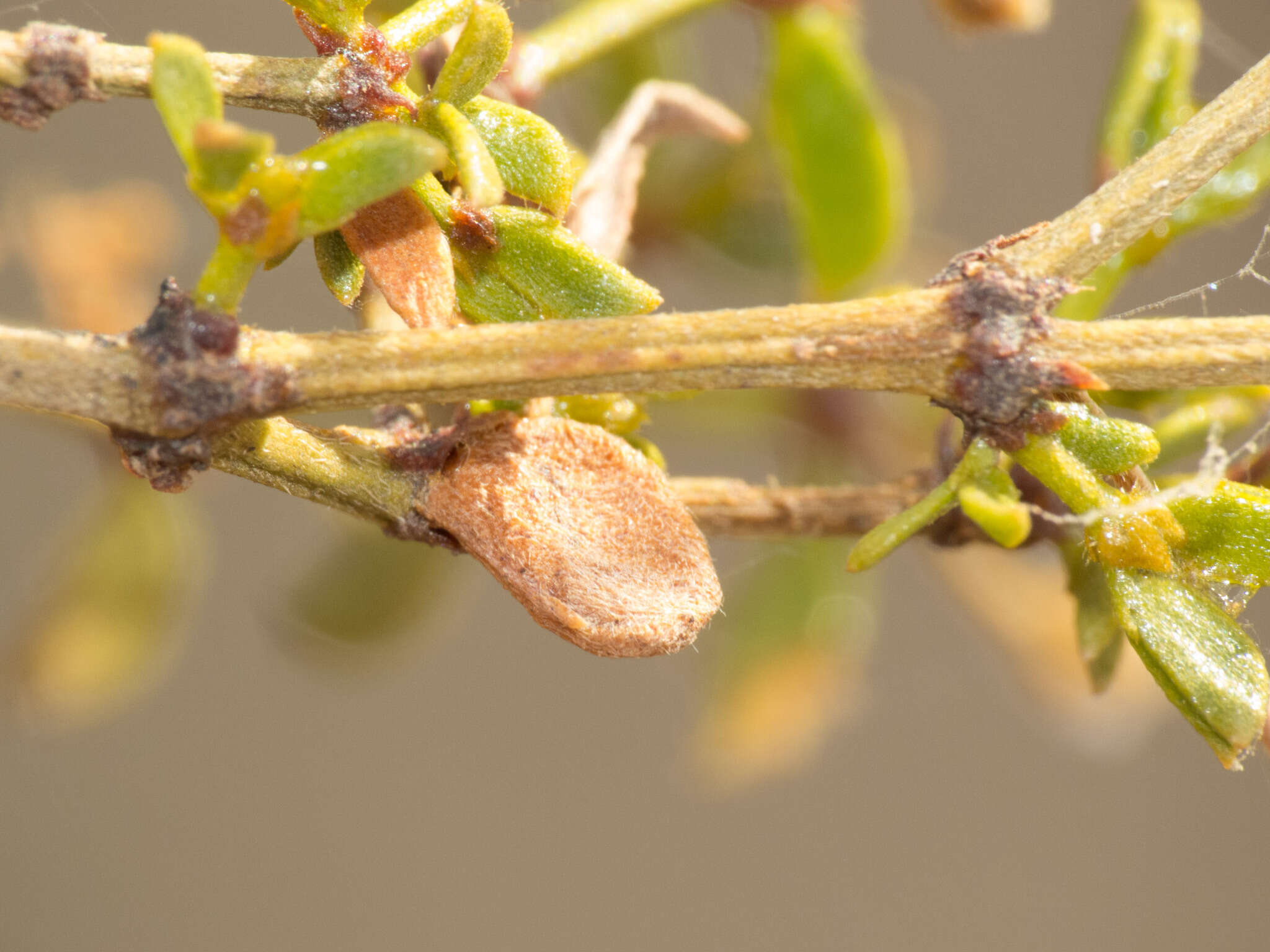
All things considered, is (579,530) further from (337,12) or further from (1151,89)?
(1151,89)

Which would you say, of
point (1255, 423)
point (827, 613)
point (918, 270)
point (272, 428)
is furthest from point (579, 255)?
point (918, 270)

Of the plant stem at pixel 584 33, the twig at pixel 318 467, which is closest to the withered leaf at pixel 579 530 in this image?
the twig at pixel 318 467

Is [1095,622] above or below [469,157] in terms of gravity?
below

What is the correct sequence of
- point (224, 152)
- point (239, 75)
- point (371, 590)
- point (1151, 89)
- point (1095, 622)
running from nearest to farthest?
point (224, 152) → point (239, 75) → point (1095, 622) → point (1151, 89) → point (371, 590)

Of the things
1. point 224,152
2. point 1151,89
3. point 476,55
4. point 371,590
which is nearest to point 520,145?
point 476,55

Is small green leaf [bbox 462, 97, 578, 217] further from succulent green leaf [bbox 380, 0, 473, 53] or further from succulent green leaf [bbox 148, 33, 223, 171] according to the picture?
succulent green leaf [bbox 148, 33, 223, 171]

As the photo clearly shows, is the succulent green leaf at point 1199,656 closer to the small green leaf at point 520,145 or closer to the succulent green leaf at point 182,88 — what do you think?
the small green leaf at point 520,145
